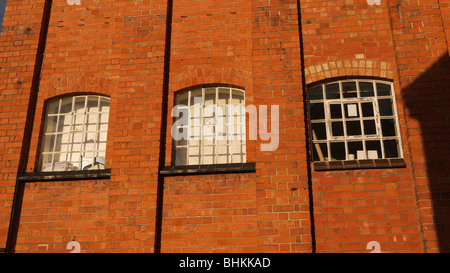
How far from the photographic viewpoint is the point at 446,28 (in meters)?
6.52

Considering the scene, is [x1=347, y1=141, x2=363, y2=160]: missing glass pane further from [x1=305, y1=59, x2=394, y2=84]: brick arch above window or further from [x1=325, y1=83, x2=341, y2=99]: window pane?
[x1=305, y1=59, x2=394, y2=84]: brick arch above window

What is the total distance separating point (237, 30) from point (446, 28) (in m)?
3.36

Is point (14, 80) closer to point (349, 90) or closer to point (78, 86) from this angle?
point (78, 86)

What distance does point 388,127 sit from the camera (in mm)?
6359

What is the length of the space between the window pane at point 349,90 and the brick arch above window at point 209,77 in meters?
1.56

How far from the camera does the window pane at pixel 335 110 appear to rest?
6.50m

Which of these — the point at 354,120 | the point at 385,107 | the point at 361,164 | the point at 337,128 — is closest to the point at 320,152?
the point at 337,128

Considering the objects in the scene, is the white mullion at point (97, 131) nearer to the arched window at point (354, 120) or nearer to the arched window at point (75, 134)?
the arched window at point (75, 134)

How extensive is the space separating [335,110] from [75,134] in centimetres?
437

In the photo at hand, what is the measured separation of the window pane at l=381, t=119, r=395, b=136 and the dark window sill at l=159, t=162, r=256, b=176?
2.10m

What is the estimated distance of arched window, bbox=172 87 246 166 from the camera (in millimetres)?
6605

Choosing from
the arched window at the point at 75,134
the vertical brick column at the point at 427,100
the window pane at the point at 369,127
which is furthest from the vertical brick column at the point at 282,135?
the arched window at the point at 75,134
